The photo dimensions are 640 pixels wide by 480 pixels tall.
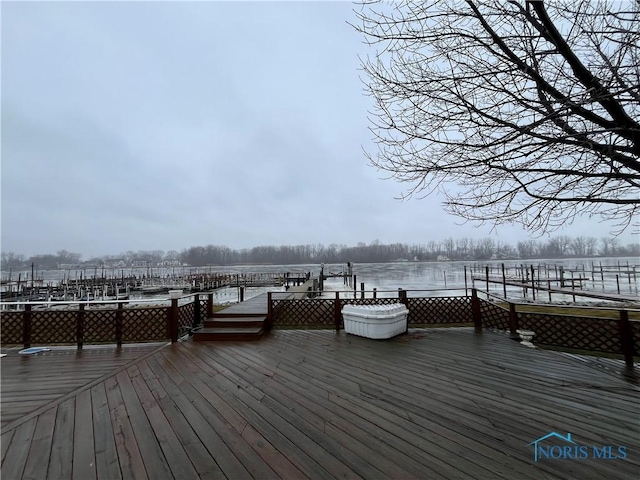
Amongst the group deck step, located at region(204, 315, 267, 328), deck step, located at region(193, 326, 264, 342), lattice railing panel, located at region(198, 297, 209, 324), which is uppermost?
lattice railing panel, located at region(198, 297, 209, 324)

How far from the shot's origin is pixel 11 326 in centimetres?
550

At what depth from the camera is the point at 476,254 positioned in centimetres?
7688

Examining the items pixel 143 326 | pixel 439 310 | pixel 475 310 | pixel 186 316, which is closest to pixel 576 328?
pixel 475 310

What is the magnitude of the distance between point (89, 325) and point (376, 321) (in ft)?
20.0

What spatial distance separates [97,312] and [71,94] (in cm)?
1415

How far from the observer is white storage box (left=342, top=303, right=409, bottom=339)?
563 centimetres

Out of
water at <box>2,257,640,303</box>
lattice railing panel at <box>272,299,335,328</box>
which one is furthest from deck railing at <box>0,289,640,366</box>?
water at <box>2,257,640,303</box>

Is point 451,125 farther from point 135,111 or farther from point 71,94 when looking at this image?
point 135,111

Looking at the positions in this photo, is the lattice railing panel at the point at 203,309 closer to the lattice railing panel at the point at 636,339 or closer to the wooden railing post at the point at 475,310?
the wooden railing post at the point at 475,310

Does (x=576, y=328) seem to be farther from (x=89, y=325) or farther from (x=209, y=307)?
(x=89, y=325)

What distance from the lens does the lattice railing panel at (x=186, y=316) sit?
19.1 feet

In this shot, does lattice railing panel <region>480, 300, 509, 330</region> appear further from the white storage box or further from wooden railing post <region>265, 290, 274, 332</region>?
wooden railing post <region>265, 290, 274, 332</region>

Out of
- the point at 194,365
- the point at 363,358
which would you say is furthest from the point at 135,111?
the point at 363,358

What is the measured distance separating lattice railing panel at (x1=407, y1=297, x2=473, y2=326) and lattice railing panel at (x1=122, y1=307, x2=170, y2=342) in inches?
233
